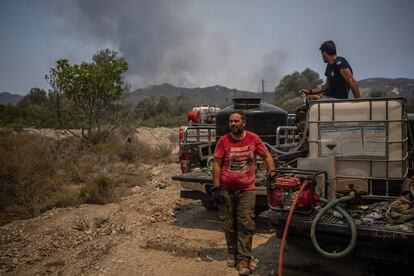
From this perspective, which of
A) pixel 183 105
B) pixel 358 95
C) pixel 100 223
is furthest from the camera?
pixel 183 105

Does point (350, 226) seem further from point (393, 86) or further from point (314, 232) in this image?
point (393, 86)

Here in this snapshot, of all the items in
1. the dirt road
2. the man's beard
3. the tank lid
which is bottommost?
the dirt road

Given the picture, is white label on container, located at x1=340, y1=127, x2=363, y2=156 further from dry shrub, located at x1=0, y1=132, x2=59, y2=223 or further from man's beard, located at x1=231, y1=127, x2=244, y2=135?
dry shrub, located at x1=0, y1=132, x2=59, y2=223

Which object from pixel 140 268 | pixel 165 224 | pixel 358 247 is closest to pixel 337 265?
pixel 358 247

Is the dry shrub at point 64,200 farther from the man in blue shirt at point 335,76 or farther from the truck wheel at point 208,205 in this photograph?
the man in blue shirt at point 335,76

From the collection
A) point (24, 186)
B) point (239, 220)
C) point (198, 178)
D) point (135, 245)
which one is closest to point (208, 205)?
point (198, 178)

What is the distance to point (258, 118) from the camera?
690cm

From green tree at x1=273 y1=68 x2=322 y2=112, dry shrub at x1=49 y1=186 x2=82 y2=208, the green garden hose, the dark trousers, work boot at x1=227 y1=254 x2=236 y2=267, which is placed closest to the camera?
the green garden hose

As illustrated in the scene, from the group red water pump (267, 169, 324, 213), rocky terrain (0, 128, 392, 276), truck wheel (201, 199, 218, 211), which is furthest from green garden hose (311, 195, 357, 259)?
truck wheel (201, 199, 218, 211)

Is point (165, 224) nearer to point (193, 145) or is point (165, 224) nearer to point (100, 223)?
point (100, 223)

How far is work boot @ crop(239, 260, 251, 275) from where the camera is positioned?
4.19 metres

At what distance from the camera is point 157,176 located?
11.4 meters

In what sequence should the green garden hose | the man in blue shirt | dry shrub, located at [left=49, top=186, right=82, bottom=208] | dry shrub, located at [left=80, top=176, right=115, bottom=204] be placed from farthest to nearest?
1. dry shrub, located at [left=80, top=176, right=115, bottom=204]
2. dry shrub, located at [left=49, top=186, right=82, bottom=208]
3. the man in blue shirt
4. the green garden hose

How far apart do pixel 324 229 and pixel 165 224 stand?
348cm
